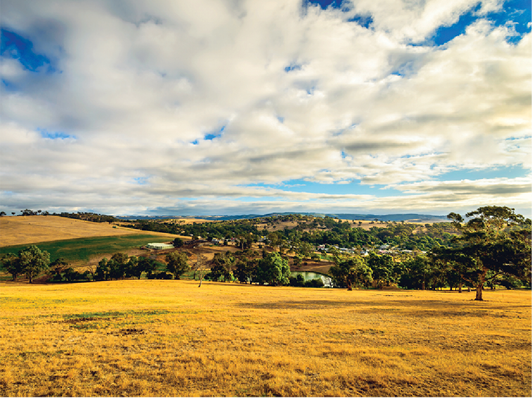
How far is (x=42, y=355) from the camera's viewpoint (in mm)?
14727

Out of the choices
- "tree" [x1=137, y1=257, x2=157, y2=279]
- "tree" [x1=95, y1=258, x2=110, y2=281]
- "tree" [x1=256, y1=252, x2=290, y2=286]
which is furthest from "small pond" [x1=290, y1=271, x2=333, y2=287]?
"tree" [x1=95, y1=258, x2=110, y2=281]

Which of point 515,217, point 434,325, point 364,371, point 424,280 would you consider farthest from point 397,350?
point 424,280

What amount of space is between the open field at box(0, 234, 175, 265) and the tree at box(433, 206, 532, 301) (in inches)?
5898

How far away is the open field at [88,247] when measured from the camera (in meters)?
126

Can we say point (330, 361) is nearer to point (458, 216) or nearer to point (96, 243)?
point (458, 216)

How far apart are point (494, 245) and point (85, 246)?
589 feet

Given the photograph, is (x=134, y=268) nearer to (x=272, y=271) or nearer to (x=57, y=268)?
(x=57, y=268)

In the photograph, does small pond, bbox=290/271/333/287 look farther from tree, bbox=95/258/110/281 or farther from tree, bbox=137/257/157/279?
tree, bbox=95/258/110/281

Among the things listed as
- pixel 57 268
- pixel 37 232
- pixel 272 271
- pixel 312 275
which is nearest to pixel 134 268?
pixel 57 268

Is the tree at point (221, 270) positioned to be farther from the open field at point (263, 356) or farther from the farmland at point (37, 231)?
the farmland at point (37, 231)

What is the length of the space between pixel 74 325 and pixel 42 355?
8.34 meters

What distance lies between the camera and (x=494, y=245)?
35.9m

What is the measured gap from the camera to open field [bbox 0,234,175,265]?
126 m

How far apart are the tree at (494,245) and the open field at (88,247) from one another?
150 m
